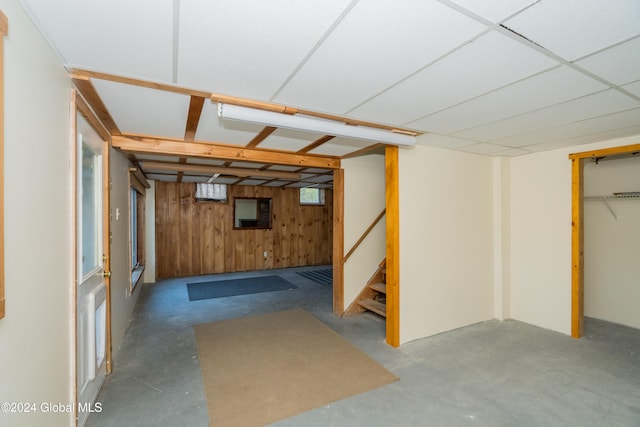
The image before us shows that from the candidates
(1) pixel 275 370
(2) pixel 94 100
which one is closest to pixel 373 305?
(1) pixel 275 370

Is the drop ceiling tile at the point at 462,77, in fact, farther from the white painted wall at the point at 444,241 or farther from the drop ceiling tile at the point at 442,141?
the white painted wall at the point at 444,241

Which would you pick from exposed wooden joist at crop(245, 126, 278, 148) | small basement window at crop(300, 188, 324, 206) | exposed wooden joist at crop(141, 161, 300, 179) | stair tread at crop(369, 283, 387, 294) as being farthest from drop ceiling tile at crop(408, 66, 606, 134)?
small basement window at crop(300, 188, 324, 206)

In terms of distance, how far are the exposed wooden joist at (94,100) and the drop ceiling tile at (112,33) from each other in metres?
0.18


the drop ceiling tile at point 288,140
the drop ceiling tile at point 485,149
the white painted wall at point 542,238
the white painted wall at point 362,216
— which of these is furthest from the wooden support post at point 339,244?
the white painted wall at point 542,238

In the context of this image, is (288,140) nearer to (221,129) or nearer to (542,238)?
(221,129)

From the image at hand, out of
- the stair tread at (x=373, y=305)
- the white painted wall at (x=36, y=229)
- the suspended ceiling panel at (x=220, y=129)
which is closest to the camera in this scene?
the white painted wall at (x=36, y=229)

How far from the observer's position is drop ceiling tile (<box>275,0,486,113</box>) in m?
1.09

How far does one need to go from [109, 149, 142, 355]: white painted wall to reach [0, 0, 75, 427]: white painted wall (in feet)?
4.11

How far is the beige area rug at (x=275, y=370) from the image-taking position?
1987 mm

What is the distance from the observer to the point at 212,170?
4648mm

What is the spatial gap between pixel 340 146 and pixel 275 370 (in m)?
2.36

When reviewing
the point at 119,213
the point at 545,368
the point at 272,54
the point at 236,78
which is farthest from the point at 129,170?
the point at 545,368

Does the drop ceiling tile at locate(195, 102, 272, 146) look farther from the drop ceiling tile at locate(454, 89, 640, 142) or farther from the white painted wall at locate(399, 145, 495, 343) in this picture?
the drop ceiling tile at locate(454, 89, 640, 142)

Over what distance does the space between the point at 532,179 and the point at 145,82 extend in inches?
162
